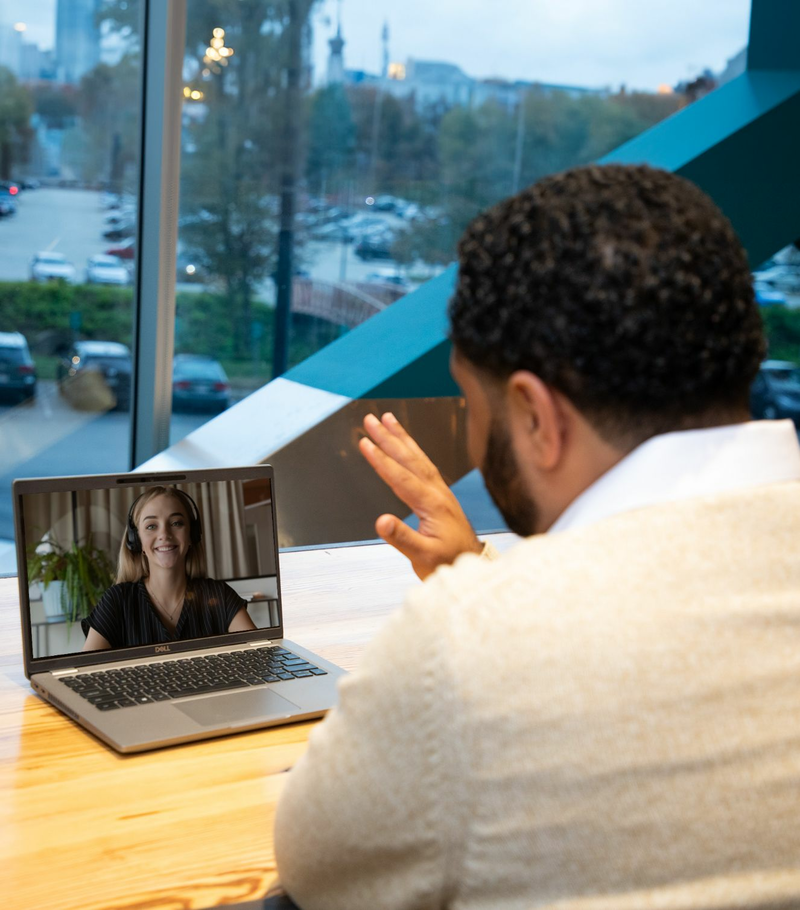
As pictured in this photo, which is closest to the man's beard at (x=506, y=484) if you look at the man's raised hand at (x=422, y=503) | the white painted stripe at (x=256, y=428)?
the man's raised hand at (x=422, y=503)

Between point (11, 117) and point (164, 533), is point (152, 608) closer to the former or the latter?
point (164, 533)

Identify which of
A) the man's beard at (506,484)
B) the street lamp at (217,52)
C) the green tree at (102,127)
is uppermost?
the street lamp at (217,52)

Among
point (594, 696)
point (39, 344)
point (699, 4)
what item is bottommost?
point (39, 344)

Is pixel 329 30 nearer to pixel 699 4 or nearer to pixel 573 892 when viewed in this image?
pixel 699 4

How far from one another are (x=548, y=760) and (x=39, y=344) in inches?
140

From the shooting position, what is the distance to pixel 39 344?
3848mm

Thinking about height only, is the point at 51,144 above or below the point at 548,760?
above

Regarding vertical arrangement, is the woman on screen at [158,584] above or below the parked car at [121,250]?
below

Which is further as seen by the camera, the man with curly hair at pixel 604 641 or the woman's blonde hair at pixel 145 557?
the woman's blonde hair at pixel 145 557

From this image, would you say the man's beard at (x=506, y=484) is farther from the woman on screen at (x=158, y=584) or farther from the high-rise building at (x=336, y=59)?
the high-rise building at (x=336, y=59)

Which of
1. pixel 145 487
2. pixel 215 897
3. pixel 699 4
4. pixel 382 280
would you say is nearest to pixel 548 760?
pixel 215 897

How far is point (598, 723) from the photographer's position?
0.62 meters

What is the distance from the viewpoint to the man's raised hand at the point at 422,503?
107 centimetres

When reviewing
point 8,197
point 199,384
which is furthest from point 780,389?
point 8,197
